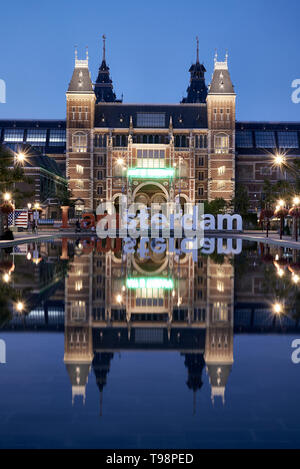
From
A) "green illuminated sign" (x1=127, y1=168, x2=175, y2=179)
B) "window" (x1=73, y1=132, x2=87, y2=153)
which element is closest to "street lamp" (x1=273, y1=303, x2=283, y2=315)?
"green illuminated sign" (x1=127, y1=168, x2=175, y2=179)

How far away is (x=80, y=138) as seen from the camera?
77.1 metres

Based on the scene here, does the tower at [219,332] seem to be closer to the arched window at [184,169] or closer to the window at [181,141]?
the arched window at [184,169]

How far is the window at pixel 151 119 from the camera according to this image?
80750 mm

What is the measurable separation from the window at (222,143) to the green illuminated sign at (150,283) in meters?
66.5

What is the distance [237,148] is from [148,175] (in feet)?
62.3

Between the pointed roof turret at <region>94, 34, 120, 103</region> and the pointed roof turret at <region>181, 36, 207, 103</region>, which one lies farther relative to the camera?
the pointed roof turret at <region>94, 34, 120, 103</region>

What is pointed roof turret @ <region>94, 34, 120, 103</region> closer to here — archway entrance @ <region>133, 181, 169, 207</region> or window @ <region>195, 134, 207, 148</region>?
archway entrance @ <region>133, 181, 169, 207</region>

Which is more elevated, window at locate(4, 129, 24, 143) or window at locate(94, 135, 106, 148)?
window at locate(4, 129, 24, 143)

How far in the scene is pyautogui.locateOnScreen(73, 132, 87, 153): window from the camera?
252ft

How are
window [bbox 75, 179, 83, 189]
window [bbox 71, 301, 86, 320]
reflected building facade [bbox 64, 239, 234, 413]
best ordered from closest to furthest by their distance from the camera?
1. reflected building facade [bbox 64, 239, 234, 413]
2. window [bbox 71, 301, 86, 320]
3. window [bbox 75, 179, 83, 189]

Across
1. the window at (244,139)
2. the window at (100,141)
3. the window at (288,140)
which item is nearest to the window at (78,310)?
the window at (100,141)

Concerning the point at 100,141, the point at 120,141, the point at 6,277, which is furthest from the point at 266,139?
the point at 6,277

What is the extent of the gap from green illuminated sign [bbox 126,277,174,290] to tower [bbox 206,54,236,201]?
212 ft

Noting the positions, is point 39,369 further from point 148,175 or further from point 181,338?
point 148,175
